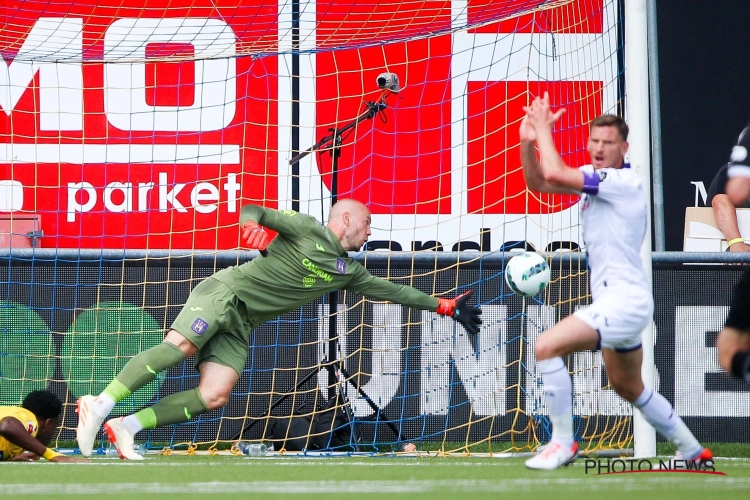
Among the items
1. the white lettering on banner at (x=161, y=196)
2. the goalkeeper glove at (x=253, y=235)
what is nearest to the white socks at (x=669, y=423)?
the goalkeeper glove at (x=253, y=235)

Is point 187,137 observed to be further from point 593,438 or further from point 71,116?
point 593,438

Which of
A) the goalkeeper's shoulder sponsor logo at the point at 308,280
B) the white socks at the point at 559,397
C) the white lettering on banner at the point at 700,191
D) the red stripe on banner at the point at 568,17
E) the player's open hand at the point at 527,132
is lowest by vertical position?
the white socks at the point at 559,397

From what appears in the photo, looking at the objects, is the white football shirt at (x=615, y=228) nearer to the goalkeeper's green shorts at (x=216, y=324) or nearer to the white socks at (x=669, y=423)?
the white socks at (x=669, y=423)

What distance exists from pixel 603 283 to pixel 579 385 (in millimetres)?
2520

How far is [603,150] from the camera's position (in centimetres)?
486

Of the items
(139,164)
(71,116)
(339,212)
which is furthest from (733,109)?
(71,116)

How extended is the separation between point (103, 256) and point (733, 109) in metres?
5.84

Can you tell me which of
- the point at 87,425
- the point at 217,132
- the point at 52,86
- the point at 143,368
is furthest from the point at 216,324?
the point at 52,86

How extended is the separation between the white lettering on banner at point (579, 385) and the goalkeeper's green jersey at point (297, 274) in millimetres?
934

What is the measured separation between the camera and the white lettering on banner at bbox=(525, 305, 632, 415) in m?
7.07

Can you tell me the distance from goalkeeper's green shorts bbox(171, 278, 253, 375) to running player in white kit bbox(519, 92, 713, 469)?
2194 mm

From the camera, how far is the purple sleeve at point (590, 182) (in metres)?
4.64

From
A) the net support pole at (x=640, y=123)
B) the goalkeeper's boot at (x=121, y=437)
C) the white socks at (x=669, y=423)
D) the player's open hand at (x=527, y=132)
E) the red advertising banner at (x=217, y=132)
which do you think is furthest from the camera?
the red advertising banner at (x=217, y=132)

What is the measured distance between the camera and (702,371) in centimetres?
703
